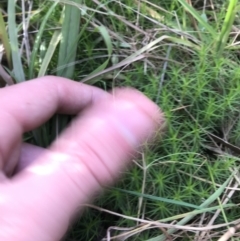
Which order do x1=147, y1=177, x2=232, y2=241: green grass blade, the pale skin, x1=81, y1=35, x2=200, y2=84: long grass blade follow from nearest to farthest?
the pale skin
x1=147, y1=177, x2=232, y2=241: green grass blade
x1=81, y1=35, x2=200, y2=84: long grass blade

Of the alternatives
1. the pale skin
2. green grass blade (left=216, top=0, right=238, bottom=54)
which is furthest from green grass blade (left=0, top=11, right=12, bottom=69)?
green grass blade (left=216, top=0, right=238, bottom=54)

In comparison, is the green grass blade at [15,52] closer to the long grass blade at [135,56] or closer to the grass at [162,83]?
the grass at [162,83]

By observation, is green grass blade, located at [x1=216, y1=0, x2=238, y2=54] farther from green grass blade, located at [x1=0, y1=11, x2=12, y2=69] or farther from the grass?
green grass blade, located at [x1=0, y1=11, x2=12, y2=69]

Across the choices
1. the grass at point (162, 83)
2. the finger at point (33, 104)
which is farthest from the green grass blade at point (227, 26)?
the finger at point (33, 104)

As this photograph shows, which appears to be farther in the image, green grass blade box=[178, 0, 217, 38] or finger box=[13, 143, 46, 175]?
green grass blade box=[178, 0, 217, 38]

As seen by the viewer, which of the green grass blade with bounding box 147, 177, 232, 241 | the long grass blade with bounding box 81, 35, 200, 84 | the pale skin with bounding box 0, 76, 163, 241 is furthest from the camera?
the long grass blade with bounding box 81, 35, 200, 84

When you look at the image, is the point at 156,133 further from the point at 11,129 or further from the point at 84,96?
the point at 11,129

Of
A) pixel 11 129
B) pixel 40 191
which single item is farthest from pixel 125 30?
pixel 40 191

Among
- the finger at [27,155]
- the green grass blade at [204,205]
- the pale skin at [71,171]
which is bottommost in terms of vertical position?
the green grass blade at [204,205]
